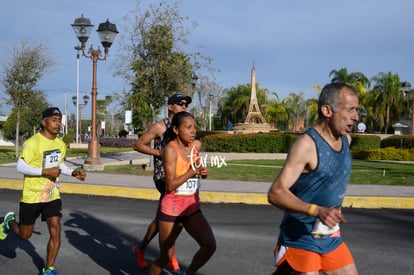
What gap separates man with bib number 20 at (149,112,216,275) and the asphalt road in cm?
114

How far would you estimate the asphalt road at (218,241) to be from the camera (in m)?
6.01

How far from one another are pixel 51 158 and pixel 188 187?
1702mm

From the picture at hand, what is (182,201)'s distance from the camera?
4660 millimetres

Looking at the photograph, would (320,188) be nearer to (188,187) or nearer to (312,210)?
(312,210)

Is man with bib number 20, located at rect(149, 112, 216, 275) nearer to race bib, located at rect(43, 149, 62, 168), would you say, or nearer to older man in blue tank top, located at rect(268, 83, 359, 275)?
older man in blue tank top, located at rect(268, 83, 359, 275)

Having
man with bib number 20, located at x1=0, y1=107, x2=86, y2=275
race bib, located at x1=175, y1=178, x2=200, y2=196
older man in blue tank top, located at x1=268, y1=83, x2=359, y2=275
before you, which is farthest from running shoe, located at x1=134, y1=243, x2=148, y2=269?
older man in blue tank top, located at x1=268, y1=83, x2=359, y2=275

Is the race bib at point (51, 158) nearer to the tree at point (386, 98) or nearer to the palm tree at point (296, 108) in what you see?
the tree at point (386, 98)

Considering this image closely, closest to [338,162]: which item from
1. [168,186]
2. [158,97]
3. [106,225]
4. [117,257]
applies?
[168,186]

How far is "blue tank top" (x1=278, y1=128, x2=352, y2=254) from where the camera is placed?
3.17 m

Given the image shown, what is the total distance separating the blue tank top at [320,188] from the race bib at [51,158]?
3.08 m

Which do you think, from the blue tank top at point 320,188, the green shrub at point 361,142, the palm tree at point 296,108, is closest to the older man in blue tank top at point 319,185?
the blue tank top at point 320,188

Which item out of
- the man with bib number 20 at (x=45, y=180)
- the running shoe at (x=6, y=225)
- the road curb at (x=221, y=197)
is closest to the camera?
the man with bib number 20 at (x=45, y=180)

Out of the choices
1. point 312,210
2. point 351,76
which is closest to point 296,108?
point 351,76

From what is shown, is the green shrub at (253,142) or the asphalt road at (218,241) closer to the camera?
the asphalt road at (218,241)
